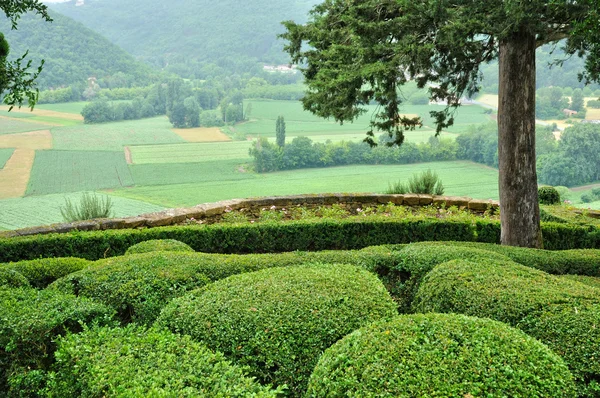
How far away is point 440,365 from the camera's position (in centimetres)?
230

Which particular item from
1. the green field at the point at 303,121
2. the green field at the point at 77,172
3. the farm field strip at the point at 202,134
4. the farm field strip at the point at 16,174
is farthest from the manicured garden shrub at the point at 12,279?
the green field at the point at 303,121

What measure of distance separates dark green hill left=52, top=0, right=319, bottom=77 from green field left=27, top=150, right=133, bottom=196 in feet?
26.2

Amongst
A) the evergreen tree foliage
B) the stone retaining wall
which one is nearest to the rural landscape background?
the evergreen tree foliage

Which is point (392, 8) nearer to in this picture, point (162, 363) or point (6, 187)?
point (162, 363)

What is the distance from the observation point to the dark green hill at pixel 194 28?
25.3 meters

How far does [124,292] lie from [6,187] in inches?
553

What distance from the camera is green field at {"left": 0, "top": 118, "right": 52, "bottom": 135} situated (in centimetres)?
1894

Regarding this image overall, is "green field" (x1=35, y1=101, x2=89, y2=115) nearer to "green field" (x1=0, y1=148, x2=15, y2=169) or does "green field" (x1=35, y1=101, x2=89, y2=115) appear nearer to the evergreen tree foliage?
"green field" (x1=0, y1=148, x2=15, y2=169)

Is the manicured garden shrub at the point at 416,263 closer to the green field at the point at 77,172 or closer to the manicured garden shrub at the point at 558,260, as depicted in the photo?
the manicured garden shrub at the point at 558,260

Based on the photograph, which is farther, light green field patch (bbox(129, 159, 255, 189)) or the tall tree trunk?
light green field patch (bbox(129, 159, 255, 189))

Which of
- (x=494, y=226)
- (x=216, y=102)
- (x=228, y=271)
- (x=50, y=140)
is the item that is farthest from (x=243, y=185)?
(x=228, y=271)

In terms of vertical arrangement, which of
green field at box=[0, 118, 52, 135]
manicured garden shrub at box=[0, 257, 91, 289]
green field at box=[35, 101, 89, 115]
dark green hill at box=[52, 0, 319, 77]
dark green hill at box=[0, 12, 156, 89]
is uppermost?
dark green hill at box=[52, 0, 319, 77]

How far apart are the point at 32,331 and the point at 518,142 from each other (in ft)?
17.6

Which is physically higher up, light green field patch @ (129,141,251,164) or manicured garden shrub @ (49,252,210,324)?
light green field patch @ (129,141,251,164)
